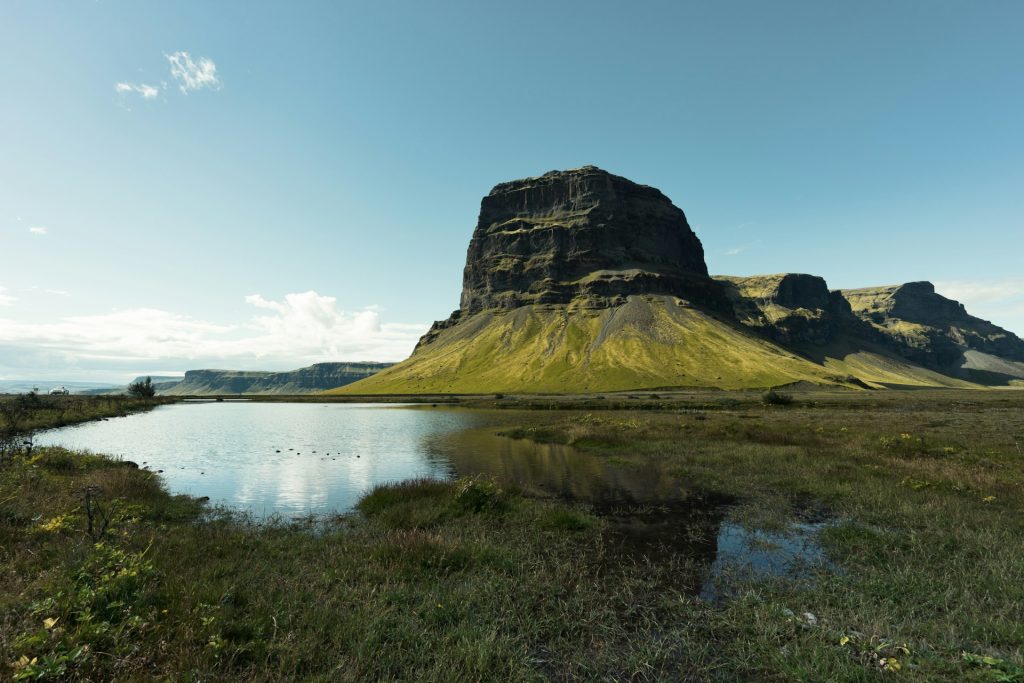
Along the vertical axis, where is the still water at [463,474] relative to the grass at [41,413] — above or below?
below

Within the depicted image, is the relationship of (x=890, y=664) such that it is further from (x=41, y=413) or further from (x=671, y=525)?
(x=41, y=413)

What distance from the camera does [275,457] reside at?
4066 centimetres

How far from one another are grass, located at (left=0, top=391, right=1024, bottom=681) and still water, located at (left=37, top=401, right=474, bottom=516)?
4857mm

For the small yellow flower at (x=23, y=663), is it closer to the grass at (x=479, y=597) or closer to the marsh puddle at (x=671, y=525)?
the grass at (x=479, y=597)

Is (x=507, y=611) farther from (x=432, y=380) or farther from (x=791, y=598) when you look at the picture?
(x=432, y=380)

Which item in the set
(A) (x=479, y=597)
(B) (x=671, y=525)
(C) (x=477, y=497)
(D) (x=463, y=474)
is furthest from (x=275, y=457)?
(A) (x=479, y=597)

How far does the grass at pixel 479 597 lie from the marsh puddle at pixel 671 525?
58 centimetres

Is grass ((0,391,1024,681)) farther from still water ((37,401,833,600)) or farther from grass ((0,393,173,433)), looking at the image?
grass ((0,393,173,433))

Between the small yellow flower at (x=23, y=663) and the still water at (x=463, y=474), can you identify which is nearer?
the small yellow flower at (x=23, y=663)

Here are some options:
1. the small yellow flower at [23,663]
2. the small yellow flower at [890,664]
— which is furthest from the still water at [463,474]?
the small yellow flower at [23,663]

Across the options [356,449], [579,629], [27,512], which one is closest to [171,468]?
[356,449]

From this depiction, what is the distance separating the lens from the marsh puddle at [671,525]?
571 inches

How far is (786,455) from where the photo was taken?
→ 113ft

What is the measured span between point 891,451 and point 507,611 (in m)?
37.1
